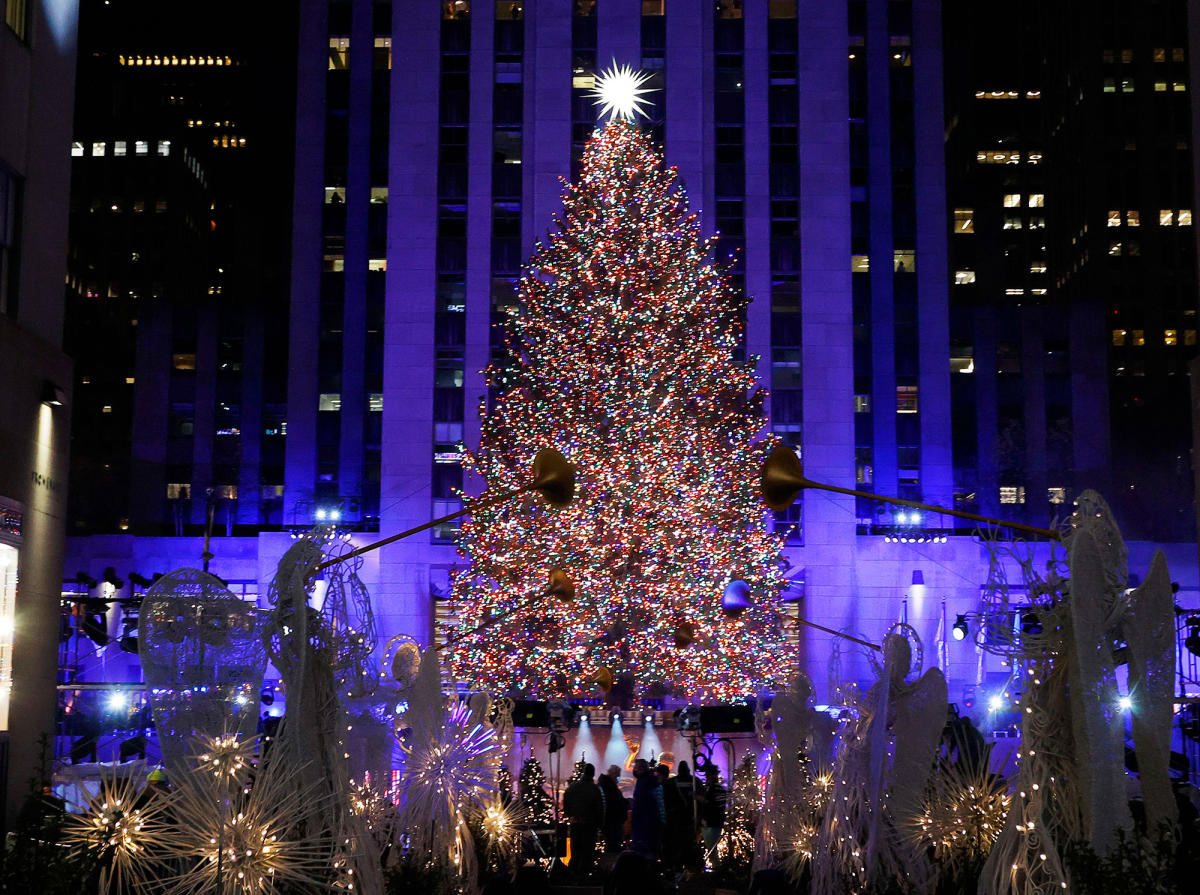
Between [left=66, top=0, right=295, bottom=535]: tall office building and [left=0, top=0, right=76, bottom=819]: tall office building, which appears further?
[left=66, top=0, right=295, bottom=535]: tall office building

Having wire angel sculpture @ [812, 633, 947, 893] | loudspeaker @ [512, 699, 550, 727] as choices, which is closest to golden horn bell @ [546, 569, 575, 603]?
loudspeaker @ [512, 699, 550, 727]

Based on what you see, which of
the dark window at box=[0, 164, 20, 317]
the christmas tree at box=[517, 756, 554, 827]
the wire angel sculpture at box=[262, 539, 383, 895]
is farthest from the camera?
the christmas tree at box=[517, 756, 554, 827]

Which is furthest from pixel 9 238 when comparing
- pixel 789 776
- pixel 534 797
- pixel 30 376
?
pixel 534 797

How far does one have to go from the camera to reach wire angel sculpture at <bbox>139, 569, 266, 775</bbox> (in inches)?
383

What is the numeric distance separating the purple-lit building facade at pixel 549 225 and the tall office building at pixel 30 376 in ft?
80.9

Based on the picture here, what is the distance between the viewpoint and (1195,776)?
26.5 metres

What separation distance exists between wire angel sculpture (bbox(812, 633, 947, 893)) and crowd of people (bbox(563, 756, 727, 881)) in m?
5.40

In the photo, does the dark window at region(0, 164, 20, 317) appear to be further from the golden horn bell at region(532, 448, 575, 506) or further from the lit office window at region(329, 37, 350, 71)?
the lit office window at region(329, 37, 350, 71)

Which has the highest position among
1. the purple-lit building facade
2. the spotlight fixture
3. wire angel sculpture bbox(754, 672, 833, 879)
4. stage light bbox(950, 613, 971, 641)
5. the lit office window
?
the lit office window

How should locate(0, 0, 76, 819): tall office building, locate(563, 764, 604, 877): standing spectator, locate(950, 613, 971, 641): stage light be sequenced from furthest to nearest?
1. locate(950, 613, 971, 641): stage light
2. locate(563, 764, 604, 877): standing spectator
3. locate(0, 0, 76, 819): tall office building

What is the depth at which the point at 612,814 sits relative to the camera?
21.6 meters

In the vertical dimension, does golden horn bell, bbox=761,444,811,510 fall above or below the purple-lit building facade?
below

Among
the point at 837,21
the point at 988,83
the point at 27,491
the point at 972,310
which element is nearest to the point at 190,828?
the point at 27,491

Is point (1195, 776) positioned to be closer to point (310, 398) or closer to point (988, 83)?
point (310, 398)
